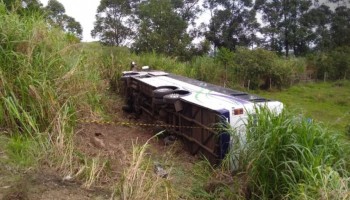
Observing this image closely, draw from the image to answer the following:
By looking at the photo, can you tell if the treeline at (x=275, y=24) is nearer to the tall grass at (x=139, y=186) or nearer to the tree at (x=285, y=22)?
the tree at (x=285, y=22)

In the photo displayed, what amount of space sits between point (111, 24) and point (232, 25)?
38.4 ft

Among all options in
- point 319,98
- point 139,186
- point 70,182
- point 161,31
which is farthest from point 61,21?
point 319,98

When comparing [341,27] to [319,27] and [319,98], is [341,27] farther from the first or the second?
[319,98]

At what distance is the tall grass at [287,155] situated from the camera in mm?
3572

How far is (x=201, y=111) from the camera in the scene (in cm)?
560

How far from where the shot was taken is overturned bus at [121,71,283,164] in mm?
5031

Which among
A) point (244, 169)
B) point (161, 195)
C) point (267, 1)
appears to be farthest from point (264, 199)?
point (267, 1)

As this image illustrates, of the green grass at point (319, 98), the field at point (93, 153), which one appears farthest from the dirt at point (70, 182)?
the green grass at point (319, 98)

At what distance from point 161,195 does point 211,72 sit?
13.3 meters

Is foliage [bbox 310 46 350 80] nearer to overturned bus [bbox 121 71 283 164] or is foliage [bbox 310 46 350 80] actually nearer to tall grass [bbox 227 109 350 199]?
overturned bus [bbox 121 71 283 164]

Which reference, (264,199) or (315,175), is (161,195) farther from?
(315,175)

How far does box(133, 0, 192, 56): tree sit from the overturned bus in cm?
1097

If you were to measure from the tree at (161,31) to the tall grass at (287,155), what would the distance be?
596 inches

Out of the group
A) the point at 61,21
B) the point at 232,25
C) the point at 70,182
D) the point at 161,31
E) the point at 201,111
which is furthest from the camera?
the point at 232,25
